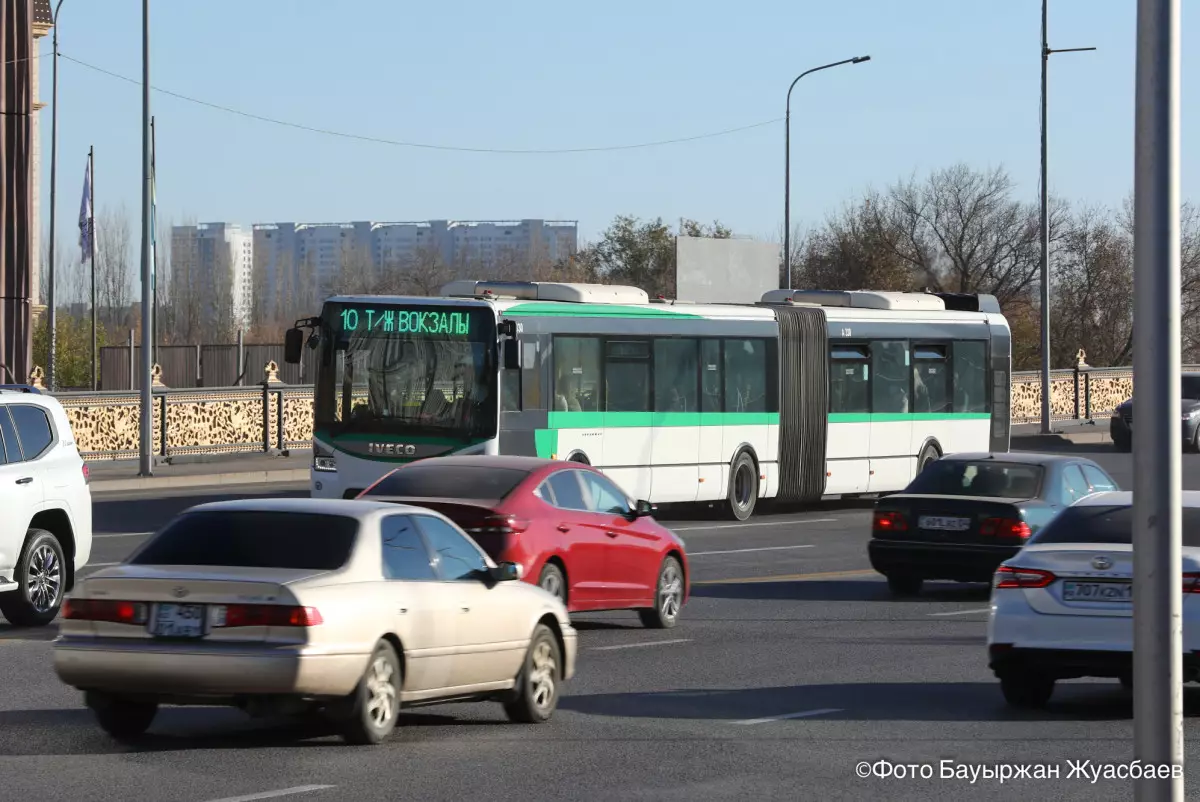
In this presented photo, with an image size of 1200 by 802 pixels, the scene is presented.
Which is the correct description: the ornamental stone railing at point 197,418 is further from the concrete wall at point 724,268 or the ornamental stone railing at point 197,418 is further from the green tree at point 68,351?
the green tree at point 68,351

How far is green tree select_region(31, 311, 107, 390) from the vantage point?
64062 mm

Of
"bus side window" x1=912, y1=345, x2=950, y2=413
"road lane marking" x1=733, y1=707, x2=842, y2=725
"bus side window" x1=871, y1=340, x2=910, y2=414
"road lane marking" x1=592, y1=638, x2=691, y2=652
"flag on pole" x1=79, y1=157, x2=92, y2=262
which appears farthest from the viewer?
"flag on pole" x1=79, y1=157, x2=92, y2=262

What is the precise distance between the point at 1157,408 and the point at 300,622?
196 inches

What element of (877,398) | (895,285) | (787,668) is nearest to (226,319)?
(895,285)

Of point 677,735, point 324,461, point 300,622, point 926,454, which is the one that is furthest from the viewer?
point 926,454

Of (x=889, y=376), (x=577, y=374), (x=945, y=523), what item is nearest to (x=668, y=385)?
(x=577, y=374)

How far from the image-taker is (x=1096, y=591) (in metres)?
11.1

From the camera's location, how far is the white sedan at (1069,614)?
11.0 meters

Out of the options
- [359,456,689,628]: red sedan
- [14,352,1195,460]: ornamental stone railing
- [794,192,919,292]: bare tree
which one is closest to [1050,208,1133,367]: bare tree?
[794,192,919,292]: bare tree

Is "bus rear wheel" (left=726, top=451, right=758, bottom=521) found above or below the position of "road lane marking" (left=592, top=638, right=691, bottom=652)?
above

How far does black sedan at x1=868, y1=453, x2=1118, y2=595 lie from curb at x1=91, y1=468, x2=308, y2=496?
17880 mm

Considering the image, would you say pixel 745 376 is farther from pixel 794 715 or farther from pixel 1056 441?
pixel 1056 441

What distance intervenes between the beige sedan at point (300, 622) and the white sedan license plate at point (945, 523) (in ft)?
26.9

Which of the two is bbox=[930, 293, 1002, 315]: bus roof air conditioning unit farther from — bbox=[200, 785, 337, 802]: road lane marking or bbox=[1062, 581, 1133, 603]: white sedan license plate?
bbox=[200, 785, 337, 802]: road lane marking
